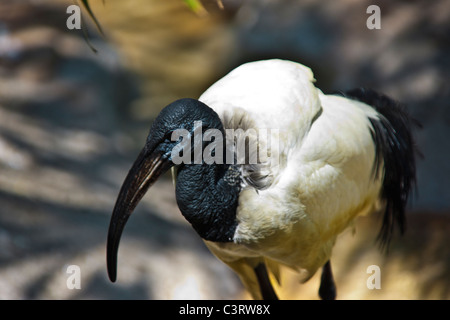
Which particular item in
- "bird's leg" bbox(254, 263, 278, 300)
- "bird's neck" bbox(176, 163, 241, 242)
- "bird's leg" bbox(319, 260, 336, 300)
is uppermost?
"bird's neck" bbox(176, 163, 241, 242)

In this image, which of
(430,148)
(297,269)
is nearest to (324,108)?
(297,269)

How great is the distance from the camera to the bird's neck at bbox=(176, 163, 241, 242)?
1970 mm

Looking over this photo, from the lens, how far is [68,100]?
434 centimetres

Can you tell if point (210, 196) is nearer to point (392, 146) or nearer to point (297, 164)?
point (297, 164)

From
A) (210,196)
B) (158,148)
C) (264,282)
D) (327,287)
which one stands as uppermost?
(158,148)

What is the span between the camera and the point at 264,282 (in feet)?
8.87

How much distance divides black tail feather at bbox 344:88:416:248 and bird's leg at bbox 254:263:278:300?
73 cm

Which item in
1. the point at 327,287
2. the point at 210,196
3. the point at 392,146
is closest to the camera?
the point at 210,196

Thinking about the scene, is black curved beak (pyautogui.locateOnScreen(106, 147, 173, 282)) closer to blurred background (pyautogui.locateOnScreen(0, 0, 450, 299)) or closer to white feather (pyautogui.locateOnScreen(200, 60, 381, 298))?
white feather (pyautogui.locateOnScreen(200, 60, 381, 298))

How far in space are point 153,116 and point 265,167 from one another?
8.56ft

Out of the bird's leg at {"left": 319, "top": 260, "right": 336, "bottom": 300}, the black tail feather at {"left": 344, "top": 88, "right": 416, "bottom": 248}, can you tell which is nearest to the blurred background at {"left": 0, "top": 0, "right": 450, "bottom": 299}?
the bird's leg at {"left": 319, "top": 260, "right": 336, "bottom": 300}

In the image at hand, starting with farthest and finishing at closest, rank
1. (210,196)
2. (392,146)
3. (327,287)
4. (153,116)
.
Answer: (153,116) → (327,287) → (392,146) → (210,196)

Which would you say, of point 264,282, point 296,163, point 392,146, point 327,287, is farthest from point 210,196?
point 327,287

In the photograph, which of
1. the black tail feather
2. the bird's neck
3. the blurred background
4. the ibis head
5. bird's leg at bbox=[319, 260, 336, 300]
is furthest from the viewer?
the blurred background
